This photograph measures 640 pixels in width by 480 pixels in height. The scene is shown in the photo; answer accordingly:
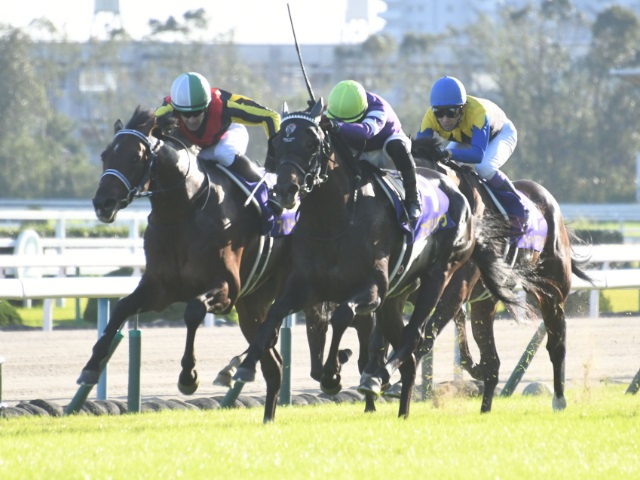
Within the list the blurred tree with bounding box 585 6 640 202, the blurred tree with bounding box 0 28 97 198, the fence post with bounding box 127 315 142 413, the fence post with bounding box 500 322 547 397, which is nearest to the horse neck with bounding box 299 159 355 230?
the fence post with bounding box 127 315 142 413

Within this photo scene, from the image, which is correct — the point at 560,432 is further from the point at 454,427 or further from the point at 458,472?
the point at 458,472

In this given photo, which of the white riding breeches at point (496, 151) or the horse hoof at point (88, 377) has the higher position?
the white riding breeches at point (496, 151)

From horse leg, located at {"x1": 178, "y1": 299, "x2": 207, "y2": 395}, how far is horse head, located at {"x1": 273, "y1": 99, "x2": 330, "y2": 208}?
811 mm

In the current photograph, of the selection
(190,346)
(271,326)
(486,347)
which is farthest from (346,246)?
(486,347)

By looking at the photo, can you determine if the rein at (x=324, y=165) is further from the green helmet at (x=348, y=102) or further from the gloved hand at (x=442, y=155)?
the gloved hand at (x=442, y=155)

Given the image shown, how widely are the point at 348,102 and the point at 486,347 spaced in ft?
6.34

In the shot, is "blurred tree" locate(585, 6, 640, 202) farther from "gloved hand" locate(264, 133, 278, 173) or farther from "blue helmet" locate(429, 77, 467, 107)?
"gloved hand" locate(264, 133, 278, 173)

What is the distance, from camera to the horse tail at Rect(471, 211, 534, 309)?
735 cm

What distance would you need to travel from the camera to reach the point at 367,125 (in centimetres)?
650

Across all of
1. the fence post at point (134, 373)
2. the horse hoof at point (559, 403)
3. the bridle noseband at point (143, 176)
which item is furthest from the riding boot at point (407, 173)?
the fence post at point (134, 373)

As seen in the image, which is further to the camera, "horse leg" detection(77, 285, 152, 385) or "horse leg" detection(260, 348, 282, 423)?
"horse leg" detection(260, 348, 282, 423)

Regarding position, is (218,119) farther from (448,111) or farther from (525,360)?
(525,360)

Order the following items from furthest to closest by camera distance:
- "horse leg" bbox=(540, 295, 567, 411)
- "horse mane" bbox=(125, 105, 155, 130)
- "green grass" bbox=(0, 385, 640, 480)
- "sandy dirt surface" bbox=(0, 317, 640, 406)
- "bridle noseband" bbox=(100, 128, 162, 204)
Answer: "sandy dirt surface" bbox=(0, 317, 640, 406) < "horse leg" bbox=(540, 295, 567, 411) < "horse mane" bbox=(125, 105, 155, 130) < "bridle noseband" bbox=(100, 128, 162, 204) < "green grass" bbox=(0, 385, 640, 480)

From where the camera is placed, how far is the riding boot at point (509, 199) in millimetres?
7660
